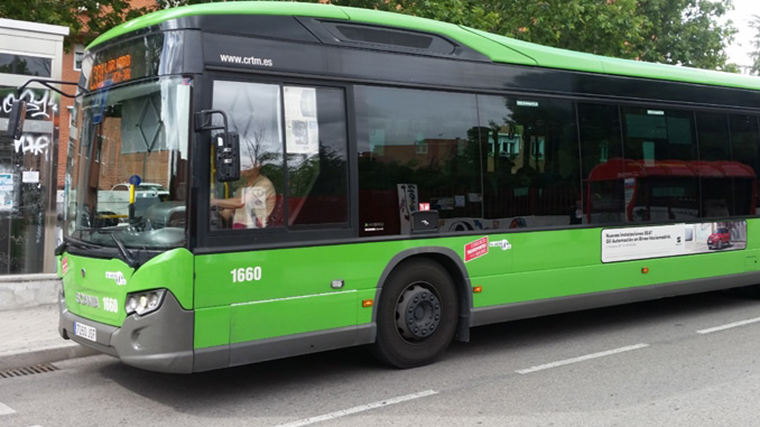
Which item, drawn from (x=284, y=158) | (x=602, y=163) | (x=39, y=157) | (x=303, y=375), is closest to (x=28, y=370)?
(x=303, y=375)

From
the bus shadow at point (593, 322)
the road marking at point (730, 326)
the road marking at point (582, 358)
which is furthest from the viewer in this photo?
the road marking at point (730, 326)

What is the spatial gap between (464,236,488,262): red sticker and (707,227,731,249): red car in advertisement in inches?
155

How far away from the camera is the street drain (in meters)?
6.79

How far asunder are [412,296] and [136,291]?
245cm

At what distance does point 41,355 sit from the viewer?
7086 mm

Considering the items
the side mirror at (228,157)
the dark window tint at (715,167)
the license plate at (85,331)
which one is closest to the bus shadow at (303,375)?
the license plate at (85,331)

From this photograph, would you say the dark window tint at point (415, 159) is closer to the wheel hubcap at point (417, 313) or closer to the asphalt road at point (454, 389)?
the wheel hubcap at point (417, 313)

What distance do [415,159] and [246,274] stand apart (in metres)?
2.01

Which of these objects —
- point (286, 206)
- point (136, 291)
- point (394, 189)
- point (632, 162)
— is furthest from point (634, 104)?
point (136, 291)

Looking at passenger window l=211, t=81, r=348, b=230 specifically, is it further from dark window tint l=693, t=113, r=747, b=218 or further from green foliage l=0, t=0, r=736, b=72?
green foliage l=0, t=0, r=736, b=72

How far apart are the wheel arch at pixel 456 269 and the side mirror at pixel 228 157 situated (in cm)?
183

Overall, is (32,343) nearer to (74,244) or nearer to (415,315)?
(74,244)

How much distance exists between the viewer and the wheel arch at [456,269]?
6566 millimetres

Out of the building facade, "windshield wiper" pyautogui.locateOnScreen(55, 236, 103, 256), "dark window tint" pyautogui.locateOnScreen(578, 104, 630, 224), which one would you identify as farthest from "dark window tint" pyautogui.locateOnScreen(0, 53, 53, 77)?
"dark window tint" pyautogui.locateOnScreen(578, 104, 630, 224)
